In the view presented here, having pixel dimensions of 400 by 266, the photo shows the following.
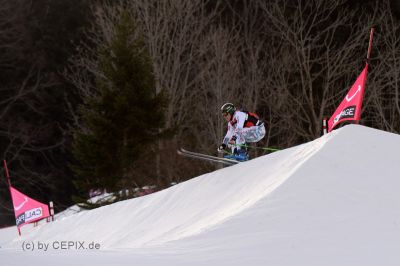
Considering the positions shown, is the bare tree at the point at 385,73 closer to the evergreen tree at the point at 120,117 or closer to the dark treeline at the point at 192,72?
the dark treeline at the point at 192,72

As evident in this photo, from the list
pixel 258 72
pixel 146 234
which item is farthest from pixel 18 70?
pixel 146 234

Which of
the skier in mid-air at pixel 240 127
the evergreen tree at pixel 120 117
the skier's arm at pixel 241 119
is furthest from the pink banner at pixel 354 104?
the evergreen tree at pixel 120 117

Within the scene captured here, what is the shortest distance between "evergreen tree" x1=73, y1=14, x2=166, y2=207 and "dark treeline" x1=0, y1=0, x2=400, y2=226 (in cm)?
44

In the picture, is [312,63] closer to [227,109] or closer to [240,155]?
[240,155]

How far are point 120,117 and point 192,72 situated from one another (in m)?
8.64

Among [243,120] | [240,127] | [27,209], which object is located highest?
[243,120]

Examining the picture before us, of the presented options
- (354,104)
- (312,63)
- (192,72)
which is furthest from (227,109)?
(192,72)

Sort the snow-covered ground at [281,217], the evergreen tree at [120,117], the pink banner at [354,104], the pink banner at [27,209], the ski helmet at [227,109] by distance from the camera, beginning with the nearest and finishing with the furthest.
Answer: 1. the snow-covered ground at [281,217]
2. the pink banner at [354,104]
3. the ski helmet at [227,109]
4. the pink banner at [27,209]
5. the evergreen tree at [120,117]

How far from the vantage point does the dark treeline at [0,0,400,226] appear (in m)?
27.6

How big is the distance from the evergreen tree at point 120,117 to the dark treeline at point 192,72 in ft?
1.43

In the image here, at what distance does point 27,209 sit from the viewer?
19891 mm

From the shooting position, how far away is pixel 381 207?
888 centimetres

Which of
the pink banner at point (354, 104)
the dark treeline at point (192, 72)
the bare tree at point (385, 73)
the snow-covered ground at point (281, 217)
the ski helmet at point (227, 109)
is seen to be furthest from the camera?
the dark treeline at point (192, 72)

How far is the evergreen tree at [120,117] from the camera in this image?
2500 cm
